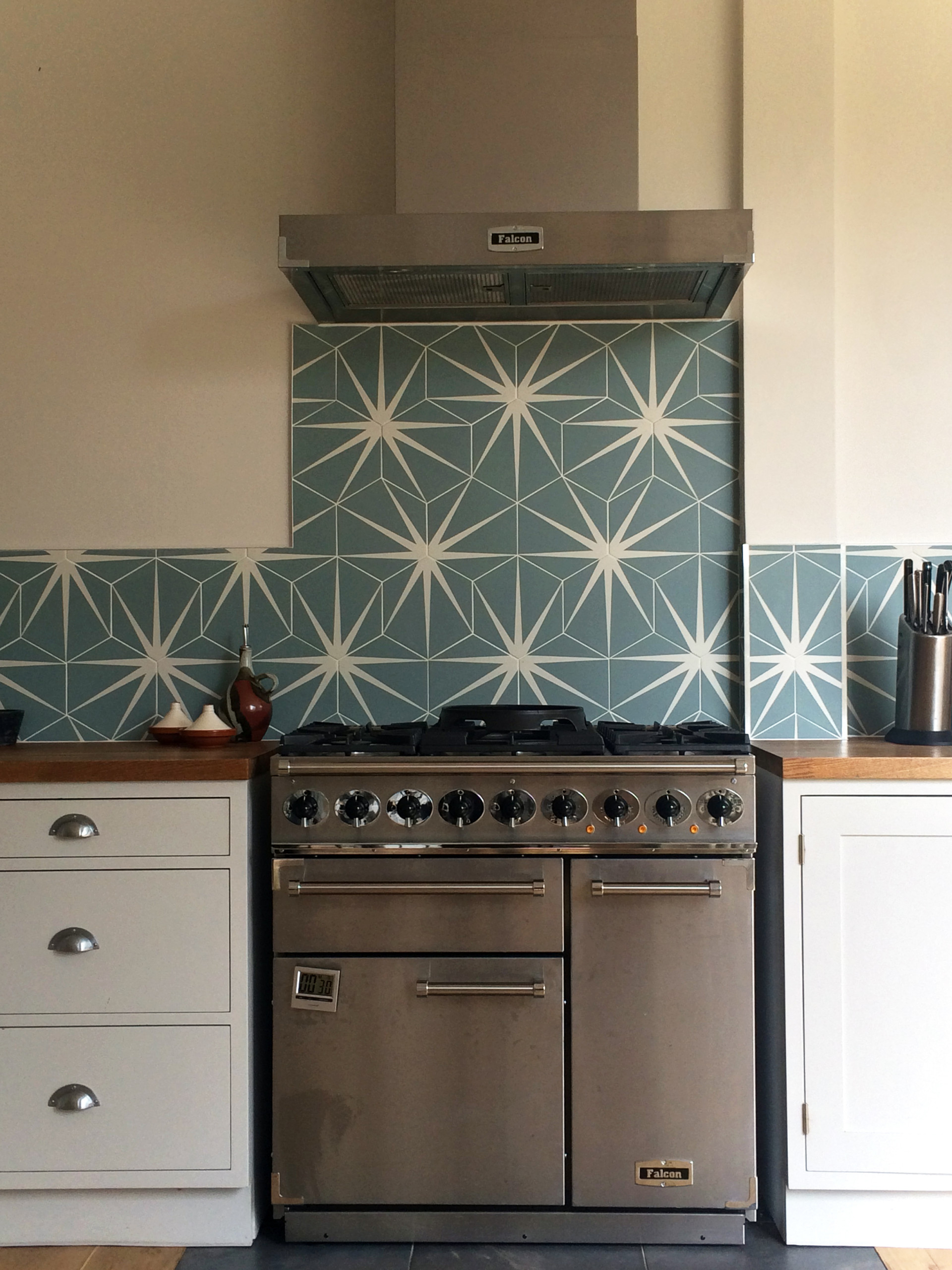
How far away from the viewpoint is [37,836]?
2020 millimetres

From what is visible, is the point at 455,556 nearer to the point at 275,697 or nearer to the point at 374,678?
the point at 374,678

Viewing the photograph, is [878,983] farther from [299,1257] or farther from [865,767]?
[299,1257]

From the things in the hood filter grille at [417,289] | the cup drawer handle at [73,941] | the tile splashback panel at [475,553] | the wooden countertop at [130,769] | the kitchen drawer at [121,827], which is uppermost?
the hood filter grille at [417,289]

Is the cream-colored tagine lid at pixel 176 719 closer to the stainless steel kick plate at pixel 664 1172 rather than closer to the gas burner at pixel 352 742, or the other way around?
the gas burner at pixel 352 742

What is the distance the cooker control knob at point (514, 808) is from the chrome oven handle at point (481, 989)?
314mm

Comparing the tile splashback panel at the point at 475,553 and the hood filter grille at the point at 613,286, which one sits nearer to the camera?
the hood filter grille at the point at 613,286

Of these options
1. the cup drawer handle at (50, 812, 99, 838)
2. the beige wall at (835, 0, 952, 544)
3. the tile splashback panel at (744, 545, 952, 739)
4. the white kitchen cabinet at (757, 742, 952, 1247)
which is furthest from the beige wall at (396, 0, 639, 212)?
the cup drawer handle at (50, 812, 99, 838)

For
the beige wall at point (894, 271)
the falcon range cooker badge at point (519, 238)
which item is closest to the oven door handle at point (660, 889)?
the beige wall at point (894, 271)

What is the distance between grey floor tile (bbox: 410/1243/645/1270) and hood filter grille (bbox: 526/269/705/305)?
6.88ft

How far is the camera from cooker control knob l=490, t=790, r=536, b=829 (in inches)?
78.1

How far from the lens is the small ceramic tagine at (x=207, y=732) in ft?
7.73

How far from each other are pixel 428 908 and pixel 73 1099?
2.68 feet

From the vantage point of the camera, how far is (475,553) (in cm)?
260

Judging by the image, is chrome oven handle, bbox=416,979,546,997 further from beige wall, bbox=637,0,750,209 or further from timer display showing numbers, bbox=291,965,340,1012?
beige wall, bbox=637,0,750,209
